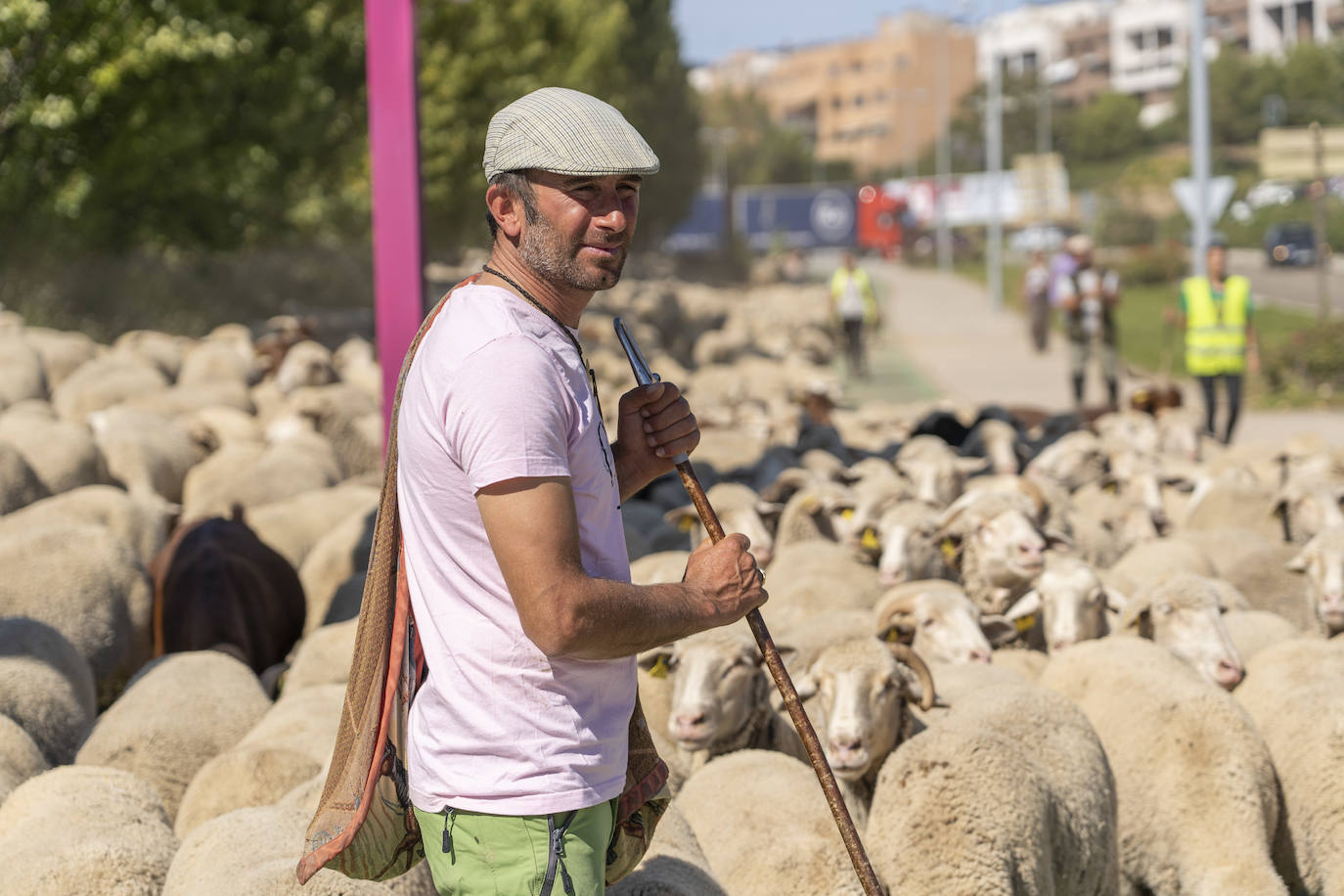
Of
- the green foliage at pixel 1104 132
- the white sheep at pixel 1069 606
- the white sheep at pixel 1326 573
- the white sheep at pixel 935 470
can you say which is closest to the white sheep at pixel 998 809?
the white sheep at pixel 1069 606

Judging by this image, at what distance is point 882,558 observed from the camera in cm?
727

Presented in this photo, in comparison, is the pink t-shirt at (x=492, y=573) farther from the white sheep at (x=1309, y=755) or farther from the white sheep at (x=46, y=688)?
the white sheep at (x=46, y=688)

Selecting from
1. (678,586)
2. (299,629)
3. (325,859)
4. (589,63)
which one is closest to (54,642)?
→ (299,629)

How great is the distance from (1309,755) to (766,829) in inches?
78.6

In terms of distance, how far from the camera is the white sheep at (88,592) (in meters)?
6.82

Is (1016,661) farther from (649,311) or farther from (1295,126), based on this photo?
(1295,126)

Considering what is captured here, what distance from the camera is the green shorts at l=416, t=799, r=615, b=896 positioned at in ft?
7.80

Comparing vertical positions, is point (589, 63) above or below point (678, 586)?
above

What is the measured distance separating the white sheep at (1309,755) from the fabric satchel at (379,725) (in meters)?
3.28

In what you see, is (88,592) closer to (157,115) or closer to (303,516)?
(303,516)

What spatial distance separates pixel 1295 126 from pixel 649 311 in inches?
2434

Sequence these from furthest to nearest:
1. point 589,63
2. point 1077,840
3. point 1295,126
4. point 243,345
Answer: point 1295,126 → point 589,63 → point 243,345 → point 1077,840

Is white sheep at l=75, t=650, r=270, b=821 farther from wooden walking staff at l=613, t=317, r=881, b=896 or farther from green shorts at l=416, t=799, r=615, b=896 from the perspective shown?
wooden walking staff at l=613, t=317, r=881, b=896

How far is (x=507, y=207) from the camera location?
8.17 ft
